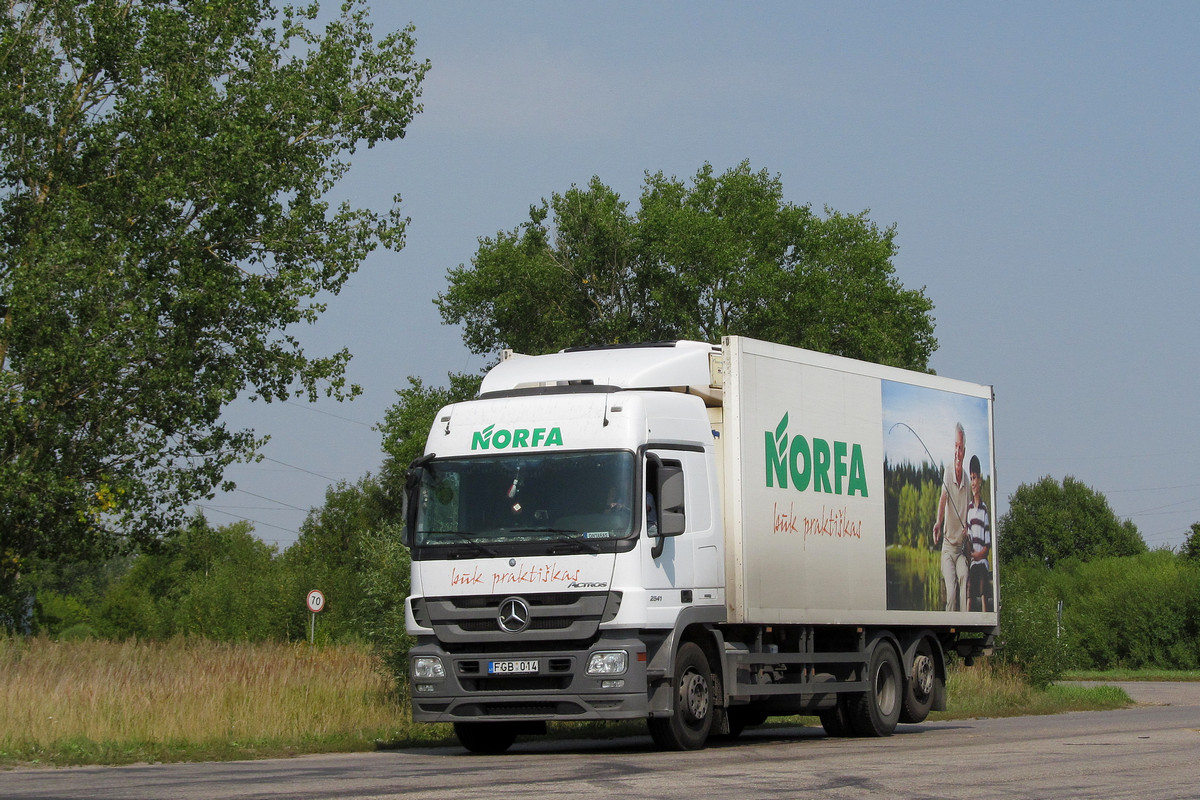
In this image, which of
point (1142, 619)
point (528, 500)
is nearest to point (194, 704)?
point (528, 500)

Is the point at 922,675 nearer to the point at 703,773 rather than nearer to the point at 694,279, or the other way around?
the point at 703,773

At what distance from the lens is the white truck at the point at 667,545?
43.0 feet

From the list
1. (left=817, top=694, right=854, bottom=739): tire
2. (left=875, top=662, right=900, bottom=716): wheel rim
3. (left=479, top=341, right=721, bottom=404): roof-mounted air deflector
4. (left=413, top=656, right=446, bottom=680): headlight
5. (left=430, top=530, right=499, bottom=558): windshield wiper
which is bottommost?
(left=817, top=694, right=854, bottom=739): tire

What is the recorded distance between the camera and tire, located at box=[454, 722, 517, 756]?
1438 centimetres

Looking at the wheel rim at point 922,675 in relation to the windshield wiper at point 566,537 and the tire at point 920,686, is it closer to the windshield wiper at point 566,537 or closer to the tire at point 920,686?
the tire at point 920,686

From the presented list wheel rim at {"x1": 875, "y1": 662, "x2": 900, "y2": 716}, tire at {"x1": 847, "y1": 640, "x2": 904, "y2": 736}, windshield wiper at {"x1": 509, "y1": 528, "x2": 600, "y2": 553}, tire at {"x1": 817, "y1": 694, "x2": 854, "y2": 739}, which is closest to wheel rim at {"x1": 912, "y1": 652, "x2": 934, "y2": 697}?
tire at {"x1": 847, "y1": 640, "x2": 904, "y2": 736}

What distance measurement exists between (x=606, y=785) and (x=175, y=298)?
19.9m

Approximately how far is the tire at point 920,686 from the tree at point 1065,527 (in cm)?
8524

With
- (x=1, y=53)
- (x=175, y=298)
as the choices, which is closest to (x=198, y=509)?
(x=175, y=298)

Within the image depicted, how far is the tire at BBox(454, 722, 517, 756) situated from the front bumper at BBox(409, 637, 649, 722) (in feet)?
2.91

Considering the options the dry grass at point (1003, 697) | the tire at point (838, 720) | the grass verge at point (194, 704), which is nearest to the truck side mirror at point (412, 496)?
the grass verge at point (194, 704)

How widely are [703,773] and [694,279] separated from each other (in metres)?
41.9

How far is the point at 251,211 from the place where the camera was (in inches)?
1141

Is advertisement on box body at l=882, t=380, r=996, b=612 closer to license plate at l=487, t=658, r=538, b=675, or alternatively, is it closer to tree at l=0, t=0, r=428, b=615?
license plate at l=487, t=658, r=538, b=675
